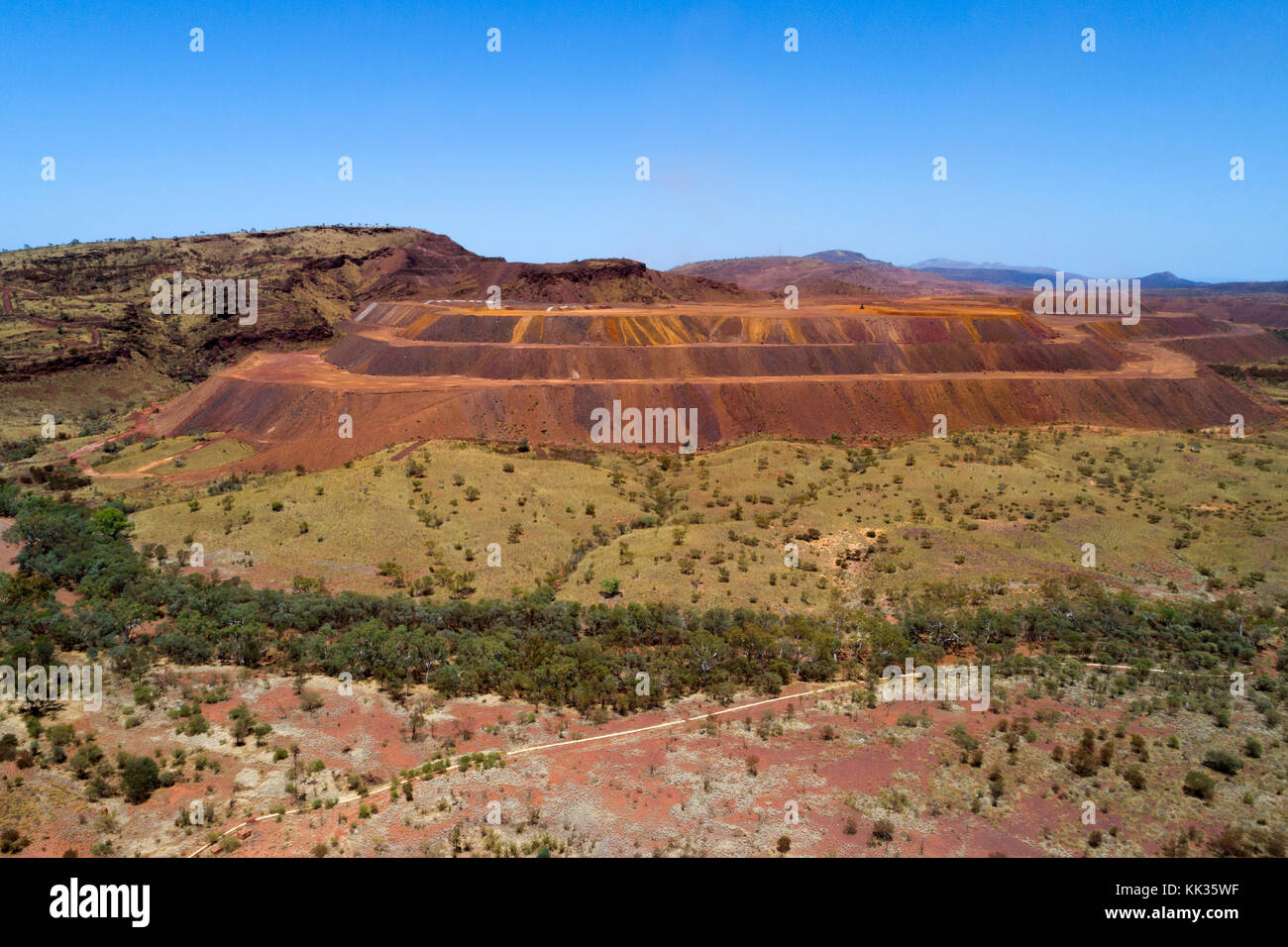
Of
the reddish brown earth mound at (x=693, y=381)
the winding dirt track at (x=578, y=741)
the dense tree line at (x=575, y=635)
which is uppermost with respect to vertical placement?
the reddish brown earth mound at (x=693, y=381)

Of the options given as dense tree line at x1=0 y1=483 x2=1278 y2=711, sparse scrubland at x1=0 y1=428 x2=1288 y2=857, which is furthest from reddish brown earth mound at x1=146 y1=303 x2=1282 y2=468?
dense tree line at x1=0 y1=483 x2=1278 y2=711

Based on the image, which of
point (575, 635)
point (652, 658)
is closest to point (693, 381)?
point (575, 635)

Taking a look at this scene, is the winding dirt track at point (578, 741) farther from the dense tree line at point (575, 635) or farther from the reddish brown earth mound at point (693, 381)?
the reddish brown earth mound at point (693, 381)

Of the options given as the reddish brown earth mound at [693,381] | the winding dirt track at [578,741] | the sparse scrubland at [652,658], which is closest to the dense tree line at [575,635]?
the sparse scrubland at [652,658]

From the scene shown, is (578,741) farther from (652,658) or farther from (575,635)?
(575,635)

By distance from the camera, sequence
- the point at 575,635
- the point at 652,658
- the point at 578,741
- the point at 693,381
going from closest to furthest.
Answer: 1. the point at 578,741
2. the point at 652,658
3. the point at 575,635
4. the point at 693,381
